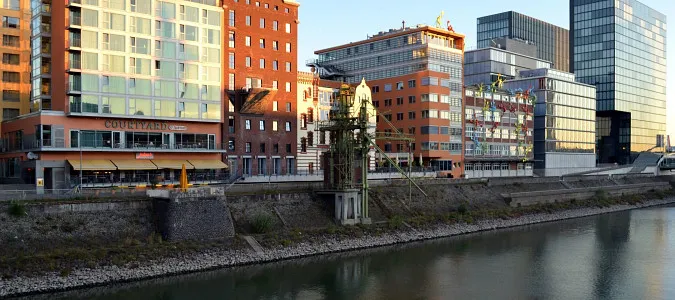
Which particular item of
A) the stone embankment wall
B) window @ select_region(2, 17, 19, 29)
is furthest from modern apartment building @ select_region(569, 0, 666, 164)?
window @ select_region(2, 17, 19, 29)

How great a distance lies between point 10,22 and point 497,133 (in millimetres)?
85409

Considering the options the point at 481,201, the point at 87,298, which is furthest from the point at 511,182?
the point at 87,298

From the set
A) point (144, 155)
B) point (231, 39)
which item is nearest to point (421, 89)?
point (231, 39)

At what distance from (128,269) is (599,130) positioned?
6720 inches

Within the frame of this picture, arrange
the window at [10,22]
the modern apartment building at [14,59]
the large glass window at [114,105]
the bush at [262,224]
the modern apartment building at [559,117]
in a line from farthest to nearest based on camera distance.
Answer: the modern apartment building at [559,117] → the window at [10,22] → the modern apartment building at [14,59] → the large glass window at [114,105] → the bush at [262,224]

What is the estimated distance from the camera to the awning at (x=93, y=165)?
209ft

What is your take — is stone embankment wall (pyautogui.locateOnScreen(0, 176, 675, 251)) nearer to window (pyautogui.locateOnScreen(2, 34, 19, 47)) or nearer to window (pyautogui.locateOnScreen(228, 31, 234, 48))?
window (pyautogui.locateOnScreen(228, 31, 234, 48))

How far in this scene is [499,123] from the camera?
12231 centimetres

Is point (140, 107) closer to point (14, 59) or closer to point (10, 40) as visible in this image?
point (14, 59)

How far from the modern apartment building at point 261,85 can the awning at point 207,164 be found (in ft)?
9.82

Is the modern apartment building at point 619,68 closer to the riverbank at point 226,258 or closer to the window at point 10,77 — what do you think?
the riverbank at point 226,258

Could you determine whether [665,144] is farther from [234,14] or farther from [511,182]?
[234,14]

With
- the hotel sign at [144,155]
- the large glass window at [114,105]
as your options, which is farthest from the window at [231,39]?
the hotel sign at [144,155]

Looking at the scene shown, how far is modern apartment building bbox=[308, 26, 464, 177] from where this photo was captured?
107 m
